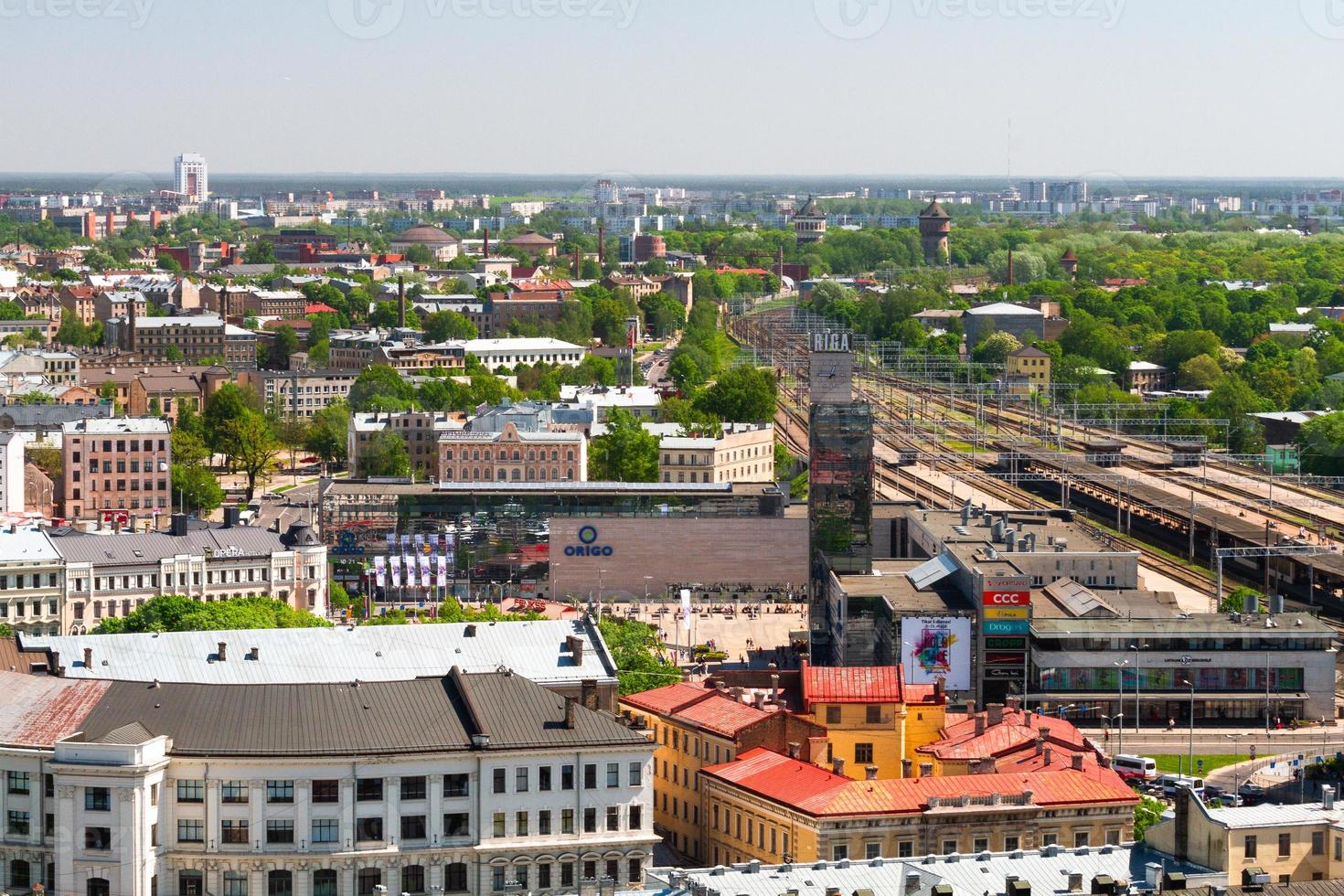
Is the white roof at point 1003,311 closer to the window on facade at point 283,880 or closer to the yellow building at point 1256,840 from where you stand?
the yellow building at point 1256,840

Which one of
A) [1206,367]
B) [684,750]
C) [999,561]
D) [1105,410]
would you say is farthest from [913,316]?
[684,750]

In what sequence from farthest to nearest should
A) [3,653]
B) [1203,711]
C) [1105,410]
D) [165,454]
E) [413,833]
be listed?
[1105,410] < [165,454] < [1203,711] < [3,653] < [413,833]

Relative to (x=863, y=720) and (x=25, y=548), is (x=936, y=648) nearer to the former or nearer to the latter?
(x=863, y=720)

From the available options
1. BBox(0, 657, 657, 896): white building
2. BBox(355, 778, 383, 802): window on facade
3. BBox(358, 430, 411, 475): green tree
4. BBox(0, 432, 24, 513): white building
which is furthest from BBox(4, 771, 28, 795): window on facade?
BBox(358, 430, 411, 475): green tree

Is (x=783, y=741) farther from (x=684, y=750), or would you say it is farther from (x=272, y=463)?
(x=272, y=463)

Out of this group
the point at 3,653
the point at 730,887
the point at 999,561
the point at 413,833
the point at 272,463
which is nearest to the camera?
→ the point at 730,887
